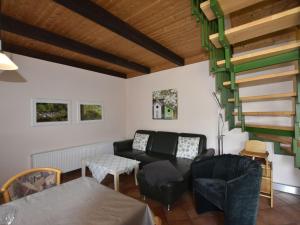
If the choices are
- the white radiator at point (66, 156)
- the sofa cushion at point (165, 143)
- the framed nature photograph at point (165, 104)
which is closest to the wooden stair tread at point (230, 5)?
the framed nature photograph at point (165, 104)

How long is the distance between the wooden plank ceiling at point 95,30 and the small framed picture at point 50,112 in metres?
0.85

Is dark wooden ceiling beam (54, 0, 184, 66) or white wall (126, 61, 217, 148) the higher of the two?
dark wooden ceiling beam (54, 0, 184, 66)

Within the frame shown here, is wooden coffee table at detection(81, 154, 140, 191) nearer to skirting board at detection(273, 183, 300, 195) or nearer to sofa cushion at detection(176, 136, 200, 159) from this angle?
sofa cushion at detection(176, 136, 200, 159)

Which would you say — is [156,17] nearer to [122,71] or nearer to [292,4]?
[292,4]

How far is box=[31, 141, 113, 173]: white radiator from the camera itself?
10.0 ft

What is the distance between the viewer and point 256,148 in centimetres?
252

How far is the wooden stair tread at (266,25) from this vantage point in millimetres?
1328

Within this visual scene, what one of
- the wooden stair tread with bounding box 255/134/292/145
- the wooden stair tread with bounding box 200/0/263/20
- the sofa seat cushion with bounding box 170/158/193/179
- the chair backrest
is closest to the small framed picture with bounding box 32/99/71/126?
the chair backrest

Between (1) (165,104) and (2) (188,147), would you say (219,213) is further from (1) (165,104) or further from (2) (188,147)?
A: (1) (165,104)

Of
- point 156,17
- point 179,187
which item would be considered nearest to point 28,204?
point 179,187

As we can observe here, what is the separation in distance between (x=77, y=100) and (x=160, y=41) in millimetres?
2189

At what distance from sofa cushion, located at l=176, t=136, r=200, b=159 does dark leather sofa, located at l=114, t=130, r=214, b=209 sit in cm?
7

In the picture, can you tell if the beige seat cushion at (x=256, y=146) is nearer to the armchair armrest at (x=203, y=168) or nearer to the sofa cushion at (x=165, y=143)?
the armchair armrest at (x=203, y=168)

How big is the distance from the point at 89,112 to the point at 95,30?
201 cm
